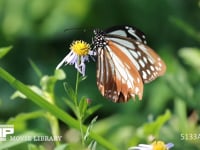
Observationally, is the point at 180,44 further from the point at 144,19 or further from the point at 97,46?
the point at 97,46

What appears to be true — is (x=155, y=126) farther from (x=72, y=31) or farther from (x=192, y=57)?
(x=72, y=31)

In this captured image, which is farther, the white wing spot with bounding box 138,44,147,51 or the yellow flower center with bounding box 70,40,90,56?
the white wing spot with bounding box 138,44,147,51

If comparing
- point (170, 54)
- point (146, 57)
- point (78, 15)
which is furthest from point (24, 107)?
point (146, 57)

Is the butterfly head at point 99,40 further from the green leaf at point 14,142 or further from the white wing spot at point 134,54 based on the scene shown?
the green leaf at point 14,142

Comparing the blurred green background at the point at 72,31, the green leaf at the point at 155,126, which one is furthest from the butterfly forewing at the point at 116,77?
the blurred green background at the point at 72,31

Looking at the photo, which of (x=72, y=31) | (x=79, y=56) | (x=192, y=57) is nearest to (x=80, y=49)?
(x=79, y=56)

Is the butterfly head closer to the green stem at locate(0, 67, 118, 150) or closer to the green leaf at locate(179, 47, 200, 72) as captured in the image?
the green stem at locate(0, 67, 118, 150)

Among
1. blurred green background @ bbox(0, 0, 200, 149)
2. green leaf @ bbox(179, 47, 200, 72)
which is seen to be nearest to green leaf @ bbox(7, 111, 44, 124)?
green leaf @ bbox(179, 47, 200, 72)

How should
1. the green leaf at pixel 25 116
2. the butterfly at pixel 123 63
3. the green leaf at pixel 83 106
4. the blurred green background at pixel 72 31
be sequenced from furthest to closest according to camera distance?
the blurred green background at pixel 72 31
the green leaf at pixel 25 116
the butterfly at pixel 123 63
the green leaf at pixel 83 106
